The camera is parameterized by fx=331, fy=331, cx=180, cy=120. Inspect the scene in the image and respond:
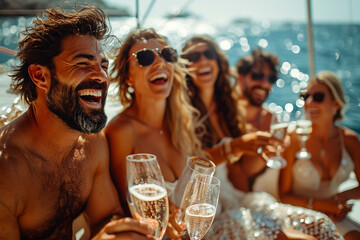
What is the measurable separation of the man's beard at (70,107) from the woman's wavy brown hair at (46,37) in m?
0.11

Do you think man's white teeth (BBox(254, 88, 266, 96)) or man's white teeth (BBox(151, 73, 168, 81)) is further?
man's white teeth (BBox(254, 88, 266, 96))

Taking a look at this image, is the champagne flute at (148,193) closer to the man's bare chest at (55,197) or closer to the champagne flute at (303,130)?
the man's bare chest at (55,197)

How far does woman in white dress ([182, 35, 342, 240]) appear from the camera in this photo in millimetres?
2178

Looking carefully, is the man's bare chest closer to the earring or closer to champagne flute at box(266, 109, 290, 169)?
the earring

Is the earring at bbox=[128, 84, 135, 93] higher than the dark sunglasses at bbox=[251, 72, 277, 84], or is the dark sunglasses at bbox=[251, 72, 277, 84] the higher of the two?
the earring at bbox=[128, 84, 135, 93]

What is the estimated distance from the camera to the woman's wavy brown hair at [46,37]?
1.52 meters

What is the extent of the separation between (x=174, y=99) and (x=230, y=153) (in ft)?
2.05

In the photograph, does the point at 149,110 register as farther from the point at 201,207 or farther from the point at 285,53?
the point at 285,53

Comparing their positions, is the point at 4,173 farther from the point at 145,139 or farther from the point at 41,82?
the point at 145,139

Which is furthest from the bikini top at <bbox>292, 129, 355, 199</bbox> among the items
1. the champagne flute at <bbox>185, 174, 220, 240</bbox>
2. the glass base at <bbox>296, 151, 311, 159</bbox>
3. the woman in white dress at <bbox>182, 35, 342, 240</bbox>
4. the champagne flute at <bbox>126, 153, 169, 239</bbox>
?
the champagne flute at <bbox>126, 153, 169, 239</bbox>

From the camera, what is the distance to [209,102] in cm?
347

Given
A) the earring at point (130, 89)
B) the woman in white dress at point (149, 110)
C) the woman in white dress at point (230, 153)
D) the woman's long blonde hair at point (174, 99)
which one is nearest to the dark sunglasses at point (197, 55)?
the woman in white dress at point (230, 153)

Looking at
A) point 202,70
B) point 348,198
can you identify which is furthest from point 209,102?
point 348,198

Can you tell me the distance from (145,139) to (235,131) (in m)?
1.34
